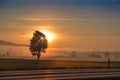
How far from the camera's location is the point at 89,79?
86.4 feet

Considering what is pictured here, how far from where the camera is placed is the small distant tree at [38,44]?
95188 mm

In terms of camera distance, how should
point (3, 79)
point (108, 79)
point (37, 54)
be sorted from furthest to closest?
point (37, 54) < point (108, 79) < point (3, 79)

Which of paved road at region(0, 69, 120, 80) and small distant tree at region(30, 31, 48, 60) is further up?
small distant tree at region(30, 31, 48, 60)

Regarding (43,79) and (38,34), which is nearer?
(43,79)

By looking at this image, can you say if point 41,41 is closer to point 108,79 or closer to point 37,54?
point 37,54

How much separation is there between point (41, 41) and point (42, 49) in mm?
1823

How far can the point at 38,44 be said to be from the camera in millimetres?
96375

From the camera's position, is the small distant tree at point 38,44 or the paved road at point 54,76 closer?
the paved road at point 54,76

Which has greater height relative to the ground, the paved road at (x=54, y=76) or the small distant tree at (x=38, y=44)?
the small distant tree at (x=38, y=44)

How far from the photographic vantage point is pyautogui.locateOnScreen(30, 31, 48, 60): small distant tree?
95.2 m

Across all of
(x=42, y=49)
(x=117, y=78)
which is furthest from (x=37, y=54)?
(x=117, y=78)

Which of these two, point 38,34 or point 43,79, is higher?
point 38,34

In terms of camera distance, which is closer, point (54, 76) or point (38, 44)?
point (54, 76)

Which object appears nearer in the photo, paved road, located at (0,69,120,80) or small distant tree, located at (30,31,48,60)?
paved road, located at (0,69,120,80)
